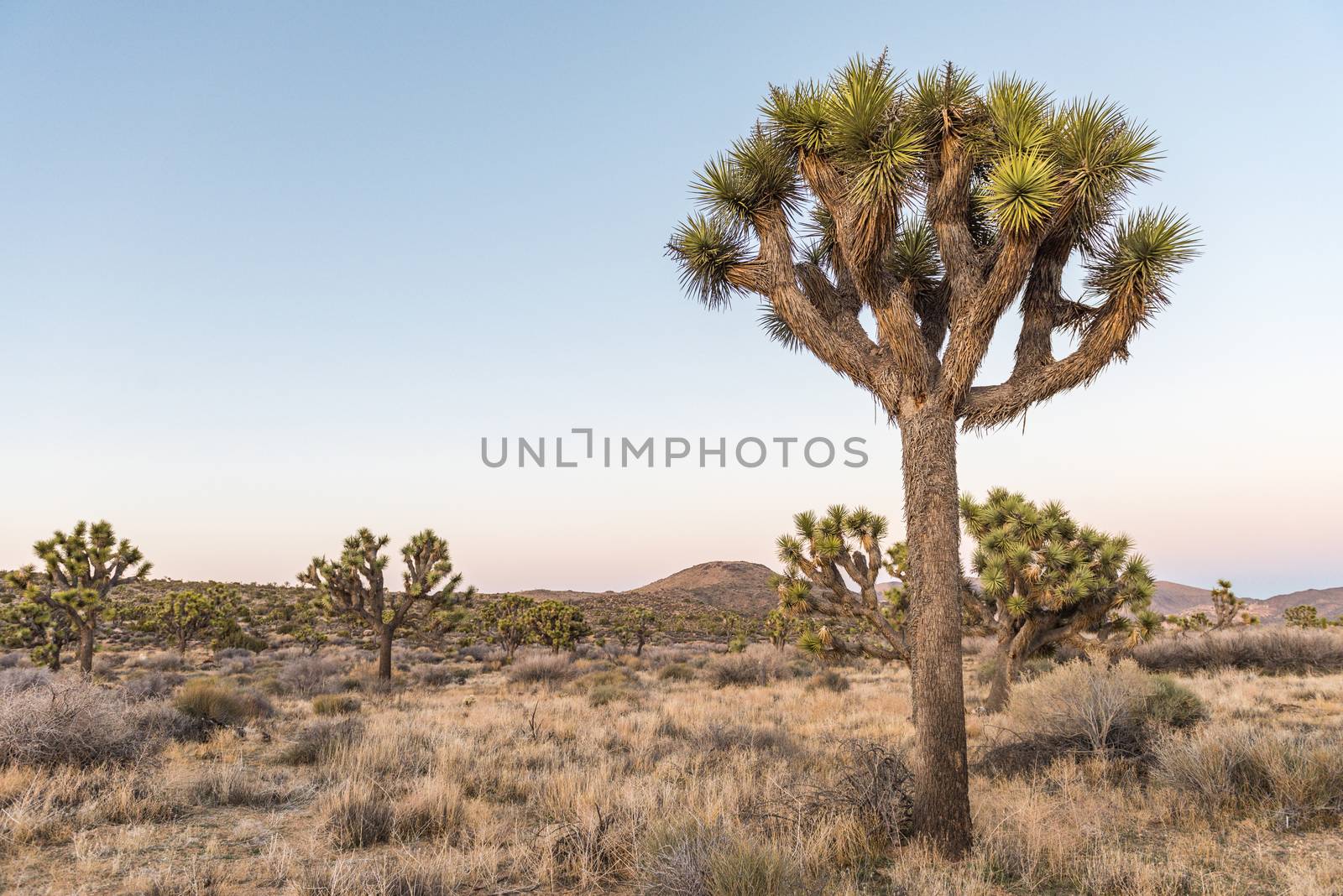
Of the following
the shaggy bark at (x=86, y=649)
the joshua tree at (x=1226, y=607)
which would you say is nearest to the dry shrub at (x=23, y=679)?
the shaggy bark at (x=86, y=649)

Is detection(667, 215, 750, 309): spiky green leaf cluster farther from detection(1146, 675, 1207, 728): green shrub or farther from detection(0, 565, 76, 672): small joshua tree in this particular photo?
detection(0, 565, 76, 672): small joshua tree

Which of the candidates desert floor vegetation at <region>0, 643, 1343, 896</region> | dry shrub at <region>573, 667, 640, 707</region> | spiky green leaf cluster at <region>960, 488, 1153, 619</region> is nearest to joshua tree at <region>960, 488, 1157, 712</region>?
spiky green leaf cluster at <region>960, 488, 1153, 619</region>

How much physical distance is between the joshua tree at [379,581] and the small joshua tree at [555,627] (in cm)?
763

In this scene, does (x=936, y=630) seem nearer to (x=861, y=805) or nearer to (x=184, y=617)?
(x=861, y=805)

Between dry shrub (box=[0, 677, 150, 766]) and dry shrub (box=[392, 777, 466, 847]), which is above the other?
dry shrub (box=[0, 677, 150, 766])

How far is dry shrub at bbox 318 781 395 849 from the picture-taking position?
20.3 ft

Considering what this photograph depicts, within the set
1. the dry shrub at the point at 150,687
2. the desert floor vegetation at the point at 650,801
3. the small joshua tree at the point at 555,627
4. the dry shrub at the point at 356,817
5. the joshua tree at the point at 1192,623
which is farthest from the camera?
the joshua tree at the point at 1192,623

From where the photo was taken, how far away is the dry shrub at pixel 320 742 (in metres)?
9.58

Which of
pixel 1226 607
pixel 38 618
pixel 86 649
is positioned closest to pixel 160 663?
pixel 38 618

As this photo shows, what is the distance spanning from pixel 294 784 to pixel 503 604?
23.2 meters

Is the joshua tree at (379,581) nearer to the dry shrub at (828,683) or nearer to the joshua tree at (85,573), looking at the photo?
the joshua tree at (85,573)

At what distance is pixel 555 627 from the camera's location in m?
29.0

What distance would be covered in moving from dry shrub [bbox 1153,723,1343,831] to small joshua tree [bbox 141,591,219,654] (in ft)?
103

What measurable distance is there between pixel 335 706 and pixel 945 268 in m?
15.4
